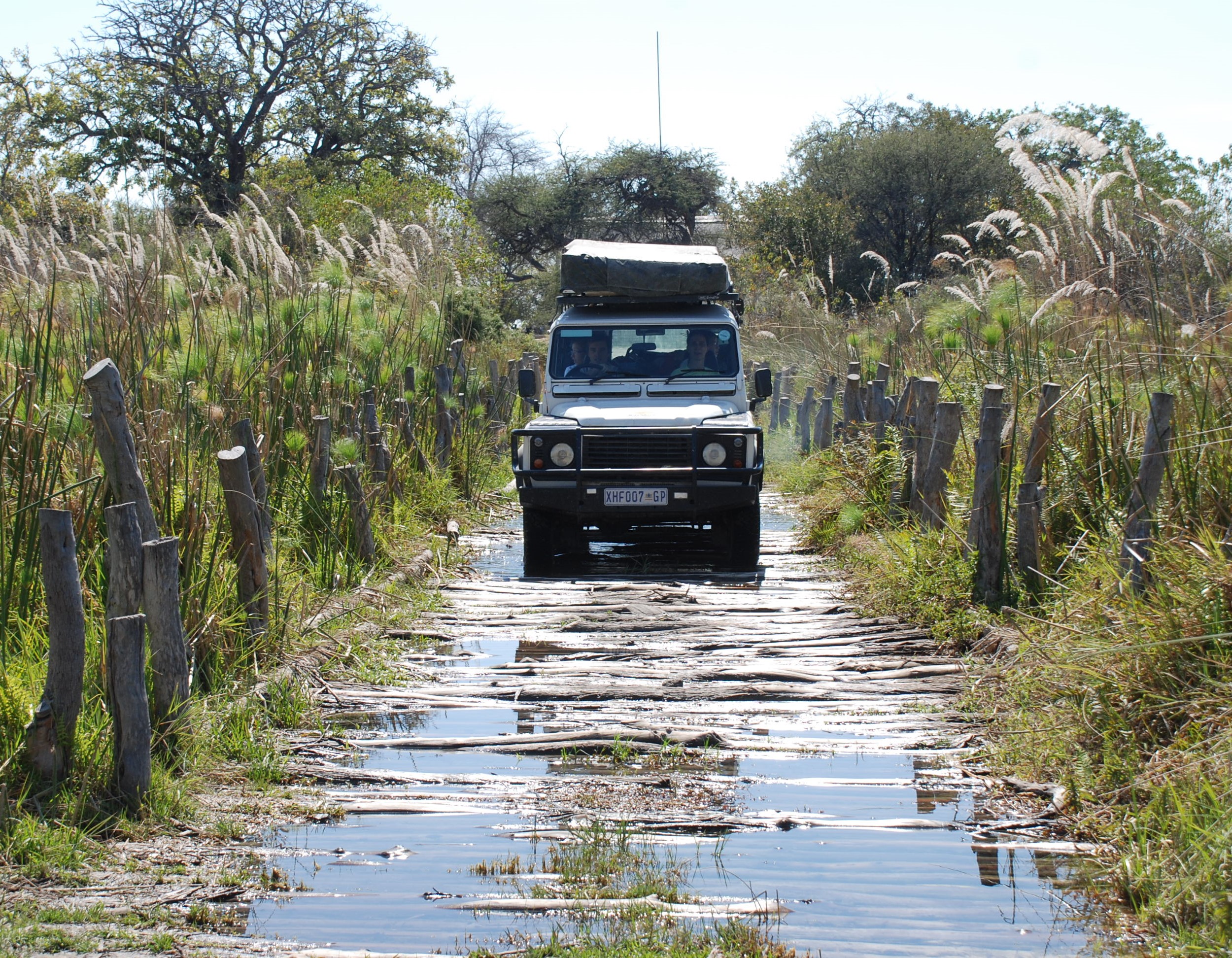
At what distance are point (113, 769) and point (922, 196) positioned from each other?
28955 mm

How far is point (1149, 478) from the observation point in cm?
472

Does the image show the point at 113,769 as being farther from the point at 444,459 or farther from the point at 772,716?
the point at 444,459

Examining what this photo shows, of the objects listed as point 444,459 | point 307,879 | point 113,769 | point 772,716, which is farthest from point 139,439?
point 444,459

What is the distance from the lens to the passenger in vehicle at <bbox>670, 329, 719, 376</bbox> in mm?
9328

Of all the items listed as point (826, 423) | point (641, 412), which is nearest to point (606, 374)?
point (641, 412)

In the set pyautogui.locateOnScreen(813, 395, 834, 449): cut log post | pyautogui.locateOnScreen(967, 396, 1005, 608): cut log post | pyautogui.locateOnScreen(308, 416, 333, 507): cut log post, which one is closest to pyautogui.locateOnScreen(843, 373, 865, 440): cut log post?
pyautogui.locateOnScreen(813, 395, 834, 449): cut log post

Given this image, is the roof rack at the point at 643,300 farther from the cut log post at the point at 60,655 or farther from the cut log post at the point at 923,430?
the cut log post at the point at 60,655

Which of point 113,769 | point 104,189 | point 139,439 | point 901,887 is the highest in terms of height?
point 104,189

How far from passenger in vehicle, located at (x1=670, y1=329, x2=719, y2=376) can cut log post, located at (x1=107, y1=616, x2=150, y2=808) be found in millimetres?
6077

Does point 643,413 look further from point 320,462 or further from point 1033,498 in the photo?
point 1033,498

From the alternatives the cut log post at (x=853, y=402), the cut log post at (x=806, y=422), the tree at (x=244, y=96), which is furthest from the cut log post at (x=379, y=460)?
the tree at (x=244, y=96)

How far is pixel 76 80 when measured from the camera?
26.3 m

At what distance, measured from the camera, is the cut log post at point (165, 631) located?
12.8 feet

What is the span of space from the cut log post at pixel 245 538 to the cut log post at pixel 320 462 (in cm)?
152
